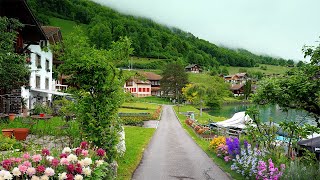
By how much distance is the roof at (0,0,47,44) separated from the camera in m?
25.3

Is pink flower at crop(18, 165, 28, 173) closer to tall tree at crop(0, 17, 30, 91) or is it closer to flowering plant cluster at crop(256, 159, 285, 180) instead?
flowering plant cluster at crop(256, 159, 285, 180)

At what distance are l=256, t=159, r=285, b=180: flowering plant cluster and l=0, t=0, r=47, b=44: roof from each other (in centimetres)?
2081

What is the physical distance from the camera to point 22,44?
30.3 m

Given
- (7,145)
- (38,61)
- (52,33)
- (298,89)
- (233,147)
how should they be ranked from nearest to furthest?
(298,89)
(7,145)
(233,147)
(38,61)
(52,33)

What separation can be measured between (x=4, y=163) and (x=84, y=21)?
188192 mm

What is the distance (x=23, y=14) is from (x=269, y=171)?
75.6ft

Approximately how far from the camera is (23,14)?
26.6m

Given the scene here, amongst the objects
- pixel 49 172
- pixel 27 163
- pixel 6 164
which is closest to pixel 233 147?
pixel 49 172

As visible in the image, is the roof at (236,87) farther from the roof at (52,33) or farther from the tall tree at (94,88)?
the tall tree at (94,88)


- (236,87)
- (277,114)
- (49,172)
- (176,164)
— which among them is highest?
(236,87)

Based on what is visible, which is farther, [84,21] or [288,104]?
[84,21]


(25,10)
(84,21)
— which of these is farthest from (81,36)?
(84,21)

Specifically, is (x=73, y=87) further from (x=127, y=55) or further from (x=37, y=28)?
(x=37, y=28)

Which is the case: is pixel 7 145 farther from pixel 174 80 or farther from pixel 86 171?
pixel 174 80
